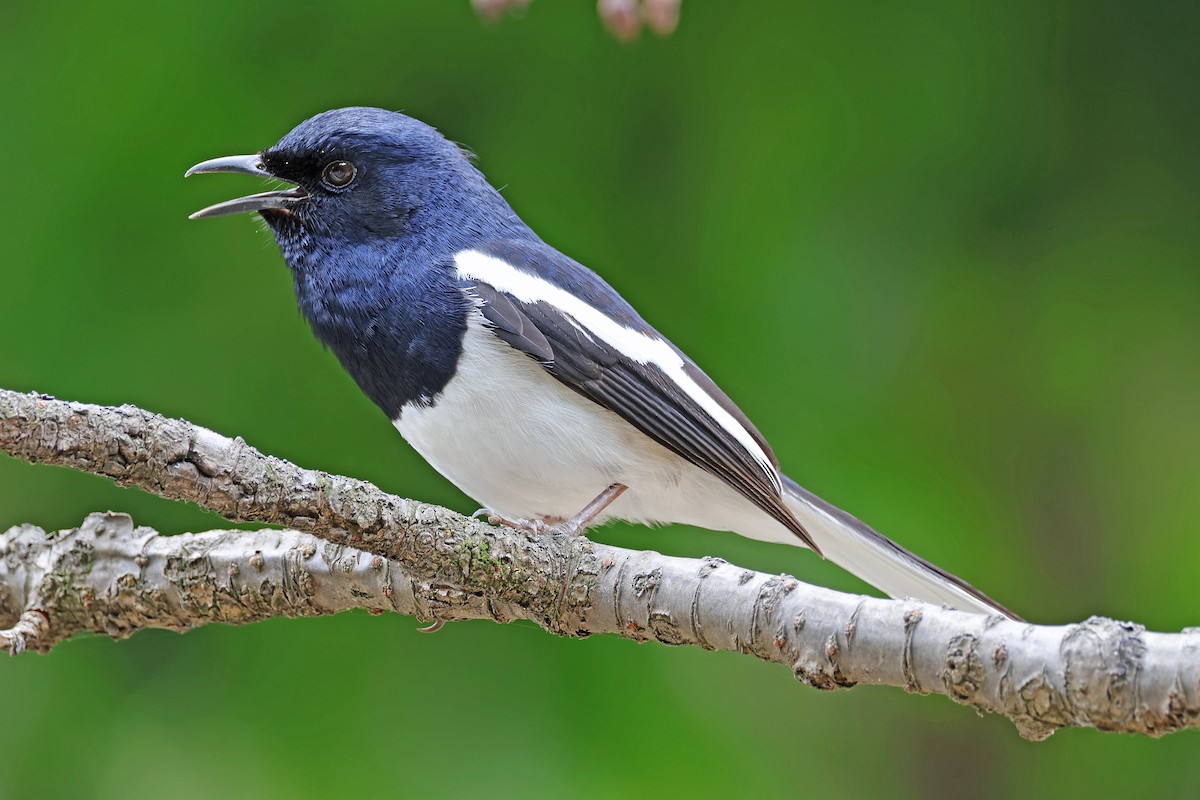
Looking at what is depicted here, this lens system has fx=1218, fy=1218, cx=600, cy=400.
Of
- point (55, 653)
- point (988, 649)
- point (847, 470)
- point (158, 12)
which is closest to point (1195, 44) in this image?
point (847, 470)

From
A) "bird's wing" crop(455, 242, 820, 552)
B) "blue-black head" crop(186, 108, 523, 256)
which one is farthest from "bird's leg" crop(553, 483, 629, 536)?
"blue-black head" crop(186, 108, 523, 256)

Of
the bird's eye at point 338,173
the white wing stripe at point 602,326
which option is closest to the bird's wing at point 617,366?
the white wing stripe at point 602,326

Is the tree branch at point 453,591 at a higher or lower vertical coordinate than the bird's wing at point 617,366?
lower

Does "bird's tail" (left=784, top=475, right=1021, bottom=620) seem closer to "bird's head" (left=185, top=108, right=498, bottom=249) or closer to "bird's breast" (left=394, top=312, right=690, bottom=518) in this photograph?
"bird's breast" (left=394, top=312, right=690, bottom=518)

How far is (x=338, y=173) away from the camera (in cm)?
250

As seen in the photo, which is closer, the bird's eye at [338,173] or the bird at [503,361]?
the bird at [503,361]

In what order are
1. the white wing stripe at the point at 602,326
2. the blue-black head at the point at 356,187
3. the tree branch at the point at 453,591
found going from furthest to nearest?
the blue-black head at the point at 356,187, the white wing stripe at the point at 602,326, the tree branch at the point at 453,591

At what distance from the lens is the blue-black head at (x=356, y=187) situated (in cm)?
246

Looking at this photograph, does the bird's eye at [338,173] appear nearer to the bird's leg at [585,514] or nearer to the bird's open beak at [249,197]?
the bird's open beak at [249,197]

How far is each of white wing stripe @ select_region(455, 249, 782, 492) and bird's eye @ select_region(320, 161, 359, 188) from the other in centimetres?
30

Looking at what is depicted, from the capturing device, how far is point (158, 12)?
10.2 feet

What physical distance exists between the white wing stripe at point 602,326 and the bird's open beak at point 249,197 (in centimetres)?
39

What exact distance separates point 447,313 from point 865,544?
963 millimetres

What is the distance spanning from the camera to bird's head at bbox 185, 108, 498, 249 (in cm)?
246
